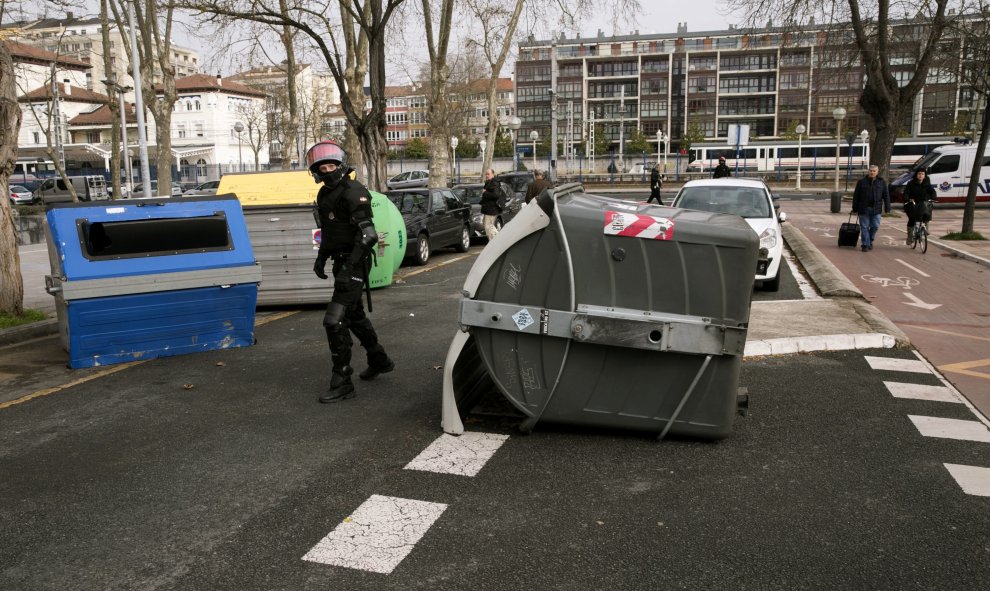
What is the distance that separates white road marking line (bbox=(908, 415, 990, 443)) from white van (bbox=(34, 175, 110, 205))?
1956 inches

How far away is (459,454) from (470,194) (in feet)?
57.4

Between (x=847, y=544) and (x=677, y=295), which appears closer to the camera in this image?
(x=847, y=544)

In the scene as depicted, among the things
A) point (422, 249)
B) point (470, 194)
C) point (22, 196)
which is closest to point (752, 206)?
point (422, 249)

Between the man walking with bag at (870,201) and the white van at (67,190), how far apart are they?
44087 mm

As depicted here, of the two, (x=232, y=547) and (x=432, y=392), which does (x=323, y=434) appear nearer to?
(x=432, y=392)

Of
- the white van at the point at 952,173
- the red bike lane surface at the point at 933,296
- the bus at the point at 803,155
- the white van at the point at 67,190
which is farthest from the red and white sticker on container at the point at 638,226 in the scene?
the bus at the point at 803,155

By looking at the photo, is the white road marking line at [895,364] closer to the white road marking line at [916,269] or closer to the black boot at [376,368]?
the black boot at [376,368]

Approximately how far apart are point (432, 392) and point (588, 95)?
106662mm

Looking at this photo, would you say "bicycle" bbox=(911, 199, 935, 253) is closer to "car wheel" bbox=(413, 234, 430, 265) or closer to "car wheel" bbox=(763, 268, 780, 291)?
"car wheel" bbox=(763, 268, 780, 291)

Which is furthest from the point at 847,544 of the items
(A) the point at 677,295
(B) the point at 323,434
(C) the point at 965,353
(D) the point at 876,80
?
(D) the point at 876,80

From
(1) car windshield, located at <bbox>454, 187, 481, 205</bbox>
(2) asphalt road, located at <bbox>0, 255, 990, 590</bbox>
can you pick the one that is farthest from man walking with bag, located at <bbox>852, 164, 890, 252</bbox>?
(2) asphalt road, located at <bbox>0, 255, 990, 590</bbox>

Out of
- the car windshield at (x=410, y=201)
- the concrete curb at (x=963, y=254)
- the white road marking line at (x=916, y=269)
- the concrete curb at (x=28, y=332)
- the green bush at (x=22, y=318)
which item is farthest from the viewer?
the car windshield at (x=410, y=201)

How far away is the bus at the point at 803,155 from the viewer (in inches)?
2404

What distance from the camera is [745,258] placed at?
4.66 metres
